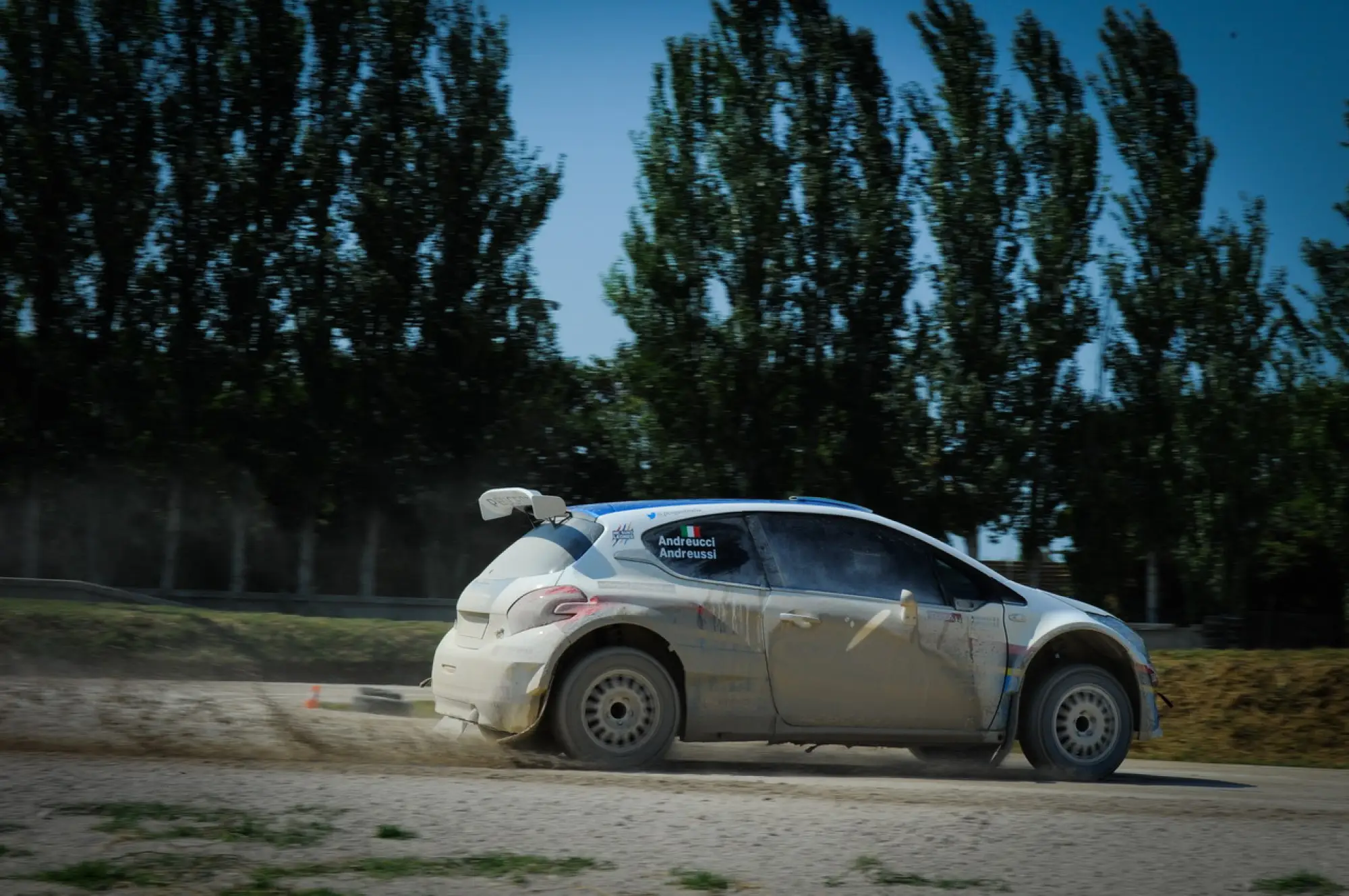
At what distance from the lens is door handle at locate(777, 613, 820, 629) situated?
888 cm

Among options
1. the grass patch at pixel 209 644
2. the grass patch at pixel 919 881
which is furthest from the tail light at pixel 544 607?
the grass patch at pixel 209 644

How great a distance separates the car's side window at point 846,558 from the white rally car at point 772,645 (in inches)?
0.4

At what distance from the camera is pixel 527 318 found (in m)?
30.3

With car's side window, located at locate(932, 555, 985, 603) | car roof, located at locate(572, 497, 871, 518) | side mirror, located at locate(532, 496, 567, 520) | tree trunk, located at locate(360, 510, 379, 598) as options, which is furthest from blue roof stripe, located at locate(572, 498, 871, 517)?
tree trunk, located at locate(360, 510, 379, 598)

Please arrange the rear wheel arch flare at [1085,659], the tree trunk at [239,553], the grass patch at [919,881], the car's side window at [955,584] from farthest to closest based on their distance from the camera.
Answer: the tree trunk at [239,553], the rear wheel arch flare at [1085,659], the car's side window at [955,584], the grass patch at [919,881]

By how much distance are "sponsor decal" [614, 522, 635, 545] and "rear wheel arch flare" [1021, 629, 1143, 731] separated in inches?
102

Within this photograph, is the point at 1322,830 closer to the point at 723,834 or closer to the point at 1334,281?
the point at 723,834

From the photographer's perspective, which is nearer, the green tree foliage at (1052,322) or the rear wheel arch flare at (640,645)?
the rear wheel arch flare at (640,645)

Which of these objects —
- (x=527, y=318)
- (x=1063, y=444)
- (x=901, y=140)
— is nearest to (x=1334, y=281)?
(x=1063, y=444)

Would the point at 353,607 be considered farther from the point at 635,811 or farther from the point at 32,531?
the point at 635,811

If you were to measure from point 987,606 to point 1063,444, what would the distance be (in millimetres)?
21715

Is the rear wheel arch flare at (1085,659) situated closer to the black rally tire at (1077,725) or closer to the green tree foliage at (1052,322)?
the black rally tire at (1077,725)

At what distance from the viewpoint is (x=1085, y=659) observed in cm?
955

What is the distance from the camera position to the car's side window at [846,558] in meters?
9.10
